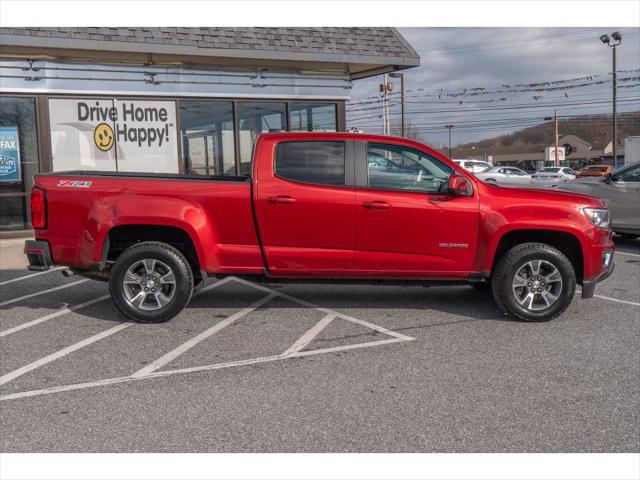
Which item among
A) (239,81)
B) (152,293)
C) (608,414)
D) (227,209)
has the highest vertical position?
(239,81)

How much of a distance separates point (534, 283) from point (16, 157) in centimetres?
1042

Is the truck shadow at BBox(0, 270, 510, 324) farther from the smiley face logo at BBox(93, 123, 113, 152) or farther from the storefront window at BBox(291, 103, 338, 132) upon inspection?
the storefront window at BBox(291, 103, 338, 132)

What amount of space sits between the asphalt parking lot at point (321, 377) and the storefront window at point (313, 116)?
7895 millimetres

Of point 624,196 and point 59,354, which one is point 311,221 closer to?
point 59,354

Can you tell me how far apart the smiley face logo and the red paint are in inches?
281

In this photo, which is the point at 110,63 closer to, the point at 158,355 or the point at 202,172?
the point at 202,172

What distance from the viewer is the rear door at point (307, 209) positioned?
256 inches

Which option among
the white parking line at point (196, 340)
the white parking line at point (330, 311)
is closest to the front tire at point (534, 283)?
the white parking line at point (330, 311)

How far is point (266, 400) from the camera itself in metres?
4.45

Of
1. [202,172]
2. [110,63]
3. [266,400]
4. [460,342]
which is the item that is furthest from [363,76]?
[266,400]

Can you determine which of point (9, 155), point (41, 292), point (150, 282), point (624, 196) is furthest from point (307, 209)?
point (9, 155)

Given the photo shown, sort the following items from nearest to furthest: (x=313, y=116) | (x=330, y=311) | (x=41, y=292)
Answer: (x=330, y=311), (x=41, y=292), (x=313, y=116)

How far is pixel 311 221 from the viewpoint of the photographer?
257 inches

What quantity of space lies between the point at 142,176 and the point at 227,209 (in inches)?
38.5
